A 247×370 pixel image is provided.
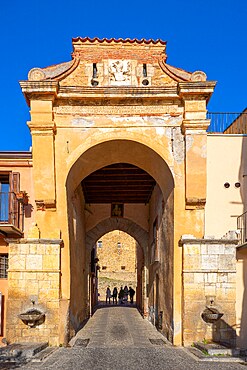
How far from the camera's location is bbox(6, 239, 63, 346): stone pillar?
11.8 metres

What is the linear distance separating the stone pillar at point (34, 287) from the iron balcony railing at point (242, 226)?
457 cm

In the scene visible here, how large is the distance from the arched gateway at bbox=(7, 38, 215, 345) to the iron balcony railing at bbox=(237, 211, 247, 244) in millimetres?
1100

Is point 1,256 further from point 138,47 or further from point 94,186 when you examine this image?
point 138,47

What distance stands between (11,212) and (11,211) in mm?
27

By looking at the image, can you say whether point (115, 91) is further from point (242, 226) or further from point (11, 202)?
point (242, 226)

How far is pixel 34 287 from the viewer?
12023 millimetres

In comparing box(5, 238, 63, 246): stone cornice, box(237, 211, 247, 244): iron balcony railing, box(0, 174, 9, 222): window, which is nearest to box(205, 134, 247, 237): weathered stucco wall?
box(237, 211, 247, 244): iron balcony railing

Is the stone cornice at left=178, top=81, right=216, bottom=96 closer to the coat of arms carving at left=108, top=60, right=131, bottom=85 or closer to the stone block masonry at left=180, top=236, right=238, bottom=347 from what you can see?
the coat of arms carving at left=108, top=60, right=131, bottom=85

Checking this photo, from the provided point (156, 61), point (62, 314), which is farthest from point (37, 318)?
point (156, 61)

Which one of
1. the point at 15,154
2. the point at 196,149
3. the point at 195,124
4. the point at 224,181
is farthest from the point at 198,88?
the point at 15,154

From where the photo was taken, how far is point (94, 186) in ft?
60.8

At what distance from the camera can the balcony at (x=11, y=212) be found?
13469mm

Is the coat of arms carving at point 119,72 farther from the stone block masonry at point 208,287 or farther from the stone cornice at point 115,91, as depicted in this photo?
the stone block masonry at point 208,287

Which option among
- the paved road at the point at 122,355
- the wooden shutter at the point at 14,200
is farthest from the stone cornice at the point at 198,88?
the paved road at the point at 122,355
